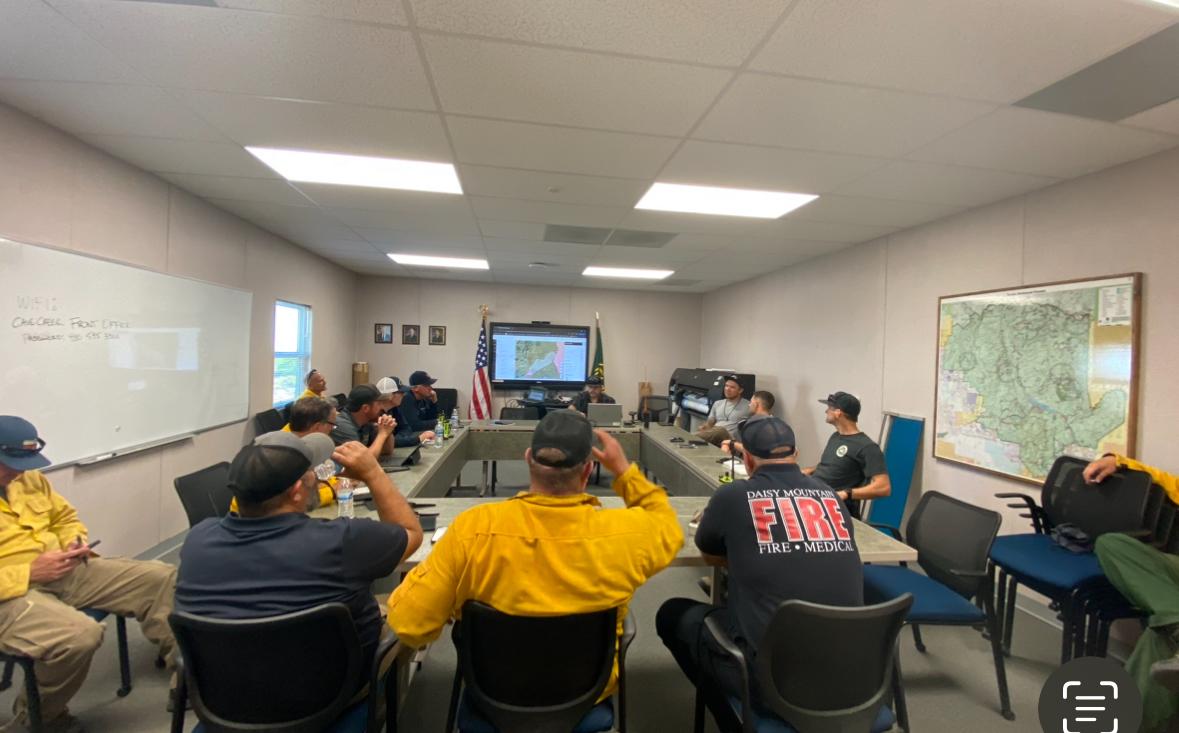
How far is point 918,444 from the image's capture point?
3541 mm

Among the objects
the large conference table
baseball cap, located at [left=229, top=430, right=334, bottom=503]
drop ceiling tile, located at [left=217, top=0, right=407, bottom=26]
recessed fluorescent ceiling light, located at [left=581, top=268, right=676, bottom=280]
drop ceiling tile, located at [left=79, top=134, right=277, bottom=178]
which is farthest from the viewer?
recessed fluorescent ceiling light, located at [left=581, top=268, right=676, bottom=280]

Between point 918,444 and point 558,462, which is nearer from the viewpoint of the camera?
point 558,462

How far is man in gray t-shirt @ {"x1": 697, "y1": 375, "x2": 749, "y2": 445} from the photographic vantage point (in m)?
5.11

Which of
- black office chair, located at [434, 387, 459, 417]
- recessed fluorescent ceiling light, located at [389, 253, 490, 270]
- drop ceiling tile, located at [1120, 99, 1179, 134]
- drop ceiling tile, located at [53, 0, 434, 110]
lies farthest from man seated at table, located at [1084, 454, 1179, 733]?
black office chair, located at [434, 387, 459, 417]

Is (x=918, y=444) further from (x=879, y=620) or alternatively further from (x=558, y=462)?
(x=558, y=462)

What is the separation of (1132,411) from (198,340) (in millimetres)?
5713

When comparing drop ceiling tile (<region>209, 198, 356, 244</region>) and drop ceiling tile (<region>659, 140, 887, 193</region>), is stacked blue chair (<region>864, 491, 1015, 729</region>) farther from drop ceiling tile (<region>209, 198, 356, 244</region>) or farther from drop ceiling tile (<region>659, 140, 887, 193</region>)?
drop ceiling tile (<region>209, 198, 356, 244</region>)

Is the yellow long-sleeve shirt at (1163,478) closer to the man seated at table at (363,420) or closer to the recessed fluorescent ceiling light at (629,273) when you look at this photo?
the man seated at table at (363,420)

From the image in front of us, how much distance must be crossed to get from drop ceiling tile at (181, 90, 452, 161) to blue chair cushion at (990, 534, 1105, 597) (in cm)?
348

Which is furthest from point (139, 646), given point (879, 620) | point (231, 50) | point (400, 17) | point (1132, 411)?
point (1132, 411)

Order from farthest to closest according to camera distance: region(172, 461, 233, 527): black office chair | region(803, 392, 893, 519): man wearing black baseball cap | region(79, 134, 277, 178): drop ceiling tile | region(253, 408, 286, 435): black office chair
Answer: region(253, 408, 286, 435): black office chair < region(803, 392, 893, 519): man wearing black baseball cap < region(79, 134, 277, 178): drop ceiling tile < region(172, 461, 233, 527): black office chair

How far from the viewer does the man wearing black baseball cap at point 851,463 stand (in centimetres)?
275

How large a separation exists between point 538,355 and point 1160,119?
6.40m

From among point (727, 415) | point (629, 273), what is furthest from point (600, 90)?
point (629, 273)
